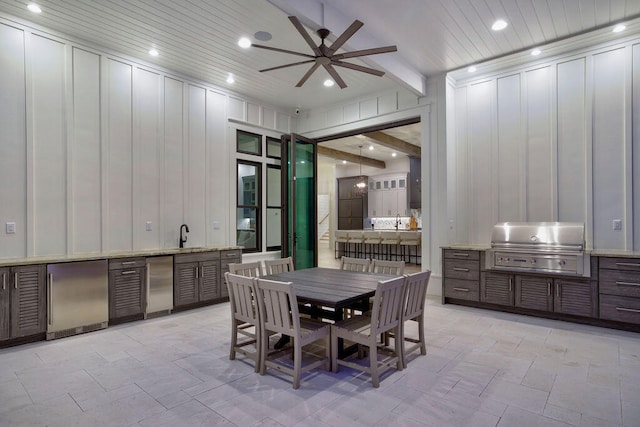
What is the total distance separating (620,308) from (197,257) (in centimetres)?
515

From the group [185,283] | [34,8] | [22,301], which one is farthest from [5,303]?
[34,8]

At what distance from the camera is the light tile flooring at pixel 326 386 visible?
2.20 meters

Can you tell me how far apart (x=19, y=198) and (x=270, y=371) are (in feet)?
11.0

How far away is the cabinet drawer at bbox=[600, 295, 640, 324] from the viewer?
3.75m

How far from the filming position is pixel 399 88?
5.75 m

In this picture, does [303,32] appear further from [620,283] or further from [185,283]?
[620,283]

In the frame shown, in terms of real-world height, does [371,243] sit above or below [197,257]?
below

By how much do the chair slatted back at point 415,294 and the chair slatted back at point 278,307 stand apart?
0.97 meters

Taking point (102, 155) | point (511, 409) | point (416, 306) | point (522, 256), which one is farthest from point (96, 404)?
point (522, 256)

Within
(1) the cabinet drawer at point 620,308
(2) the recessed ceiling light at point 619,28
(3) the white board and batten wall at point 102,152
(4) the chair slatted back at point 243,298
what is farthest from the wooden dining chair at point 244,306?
(2) the recessed ceiling light at point 619,28

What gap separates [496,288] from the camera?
4.66 metres

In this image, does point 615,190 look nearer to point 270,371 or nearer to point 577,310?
point 577,310

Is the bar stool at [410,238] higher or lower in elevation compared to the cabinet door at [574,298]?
higher

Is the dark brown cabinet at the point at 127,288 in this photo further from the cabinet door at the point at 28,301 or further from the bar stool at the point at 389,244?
the bar stool at the point at 389,244
